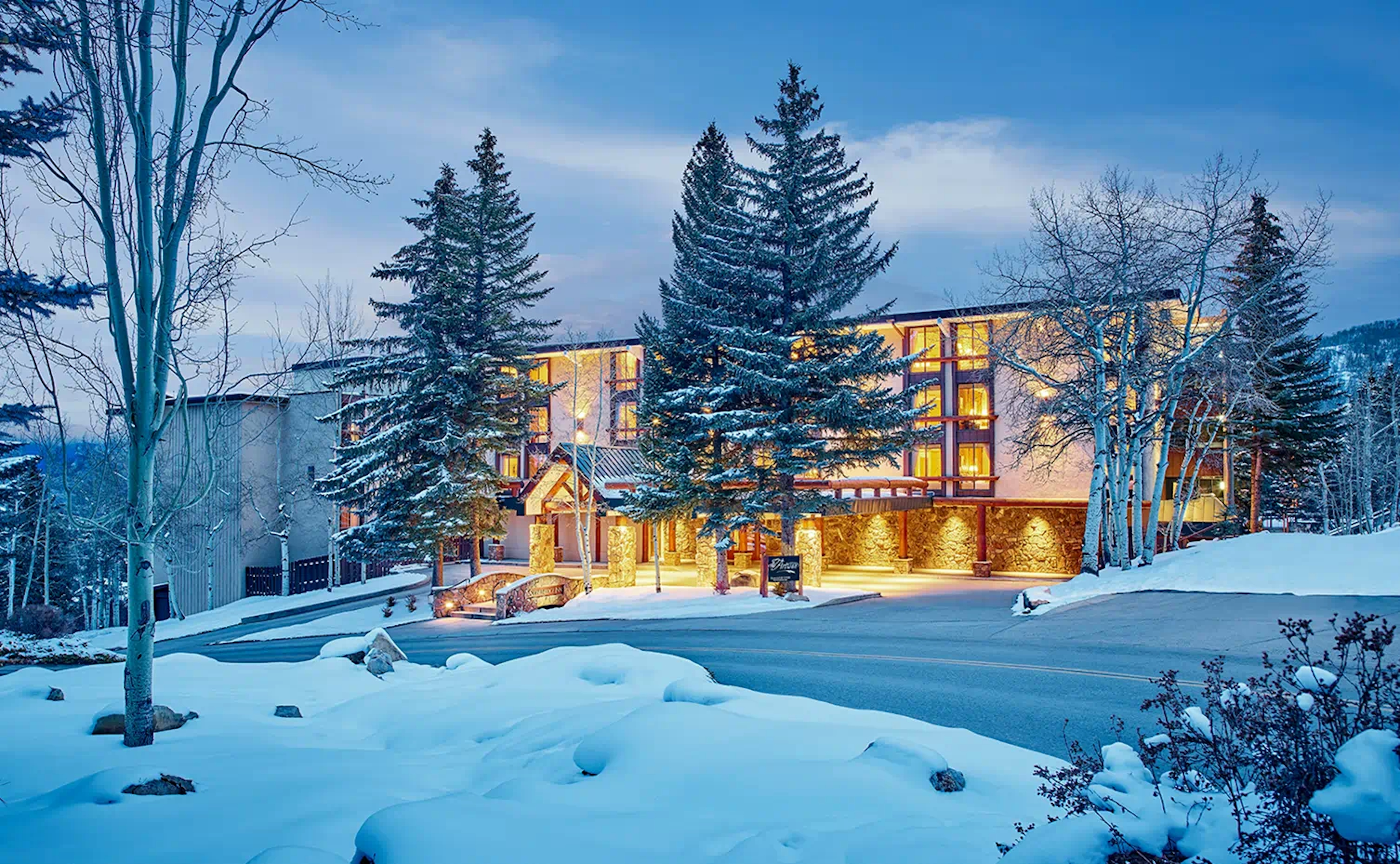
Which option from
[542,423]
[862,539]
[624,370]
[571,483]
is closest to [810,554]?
[862,539]

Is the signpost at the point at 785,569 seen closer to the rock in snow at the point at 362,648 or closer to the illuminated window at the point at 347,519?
the rock in snow at the point at 362,648

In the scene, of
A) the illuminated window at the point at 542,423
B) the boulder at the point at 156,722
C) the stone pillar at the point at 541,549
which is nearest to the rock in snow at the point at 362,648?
the boulder at the point at 156,722

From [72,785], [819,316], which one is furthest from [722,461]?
[72,785]

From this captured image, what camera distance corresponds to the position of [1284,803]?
3.52 m

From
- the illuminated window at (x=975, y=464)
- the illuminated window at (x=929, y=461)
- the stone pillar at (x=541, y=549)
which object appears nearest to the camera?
the stone pillar at (x=541, y=549)

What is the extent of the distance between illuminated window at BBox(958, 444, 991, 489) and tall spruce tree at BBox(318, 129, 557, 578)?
1671 centimetres

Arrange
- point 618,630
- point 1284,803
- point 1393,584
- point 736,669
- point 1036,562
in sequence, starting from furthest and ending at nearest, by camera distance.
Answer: point 1036,562 < point 618,630 < point 1393,584 < point 736,669 < point 1284,803

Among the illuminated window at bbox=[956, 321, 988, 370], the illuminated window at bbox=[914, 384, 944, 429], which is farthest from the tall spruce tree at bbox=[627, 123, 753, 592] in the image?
the illuminated window at bbox=[956, 321, 988, 370]

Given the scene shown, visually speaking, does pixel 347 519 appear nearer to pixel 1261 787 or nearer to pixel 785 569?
pixel 785 569

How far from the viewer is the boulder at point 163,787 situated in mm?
5500

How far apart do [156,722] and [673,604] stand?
16566mm

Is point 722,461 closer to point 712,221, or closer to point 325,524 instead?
point 712,221

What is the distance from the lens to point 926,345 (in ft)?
109

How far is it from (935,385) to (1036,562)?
26.0 ft
